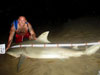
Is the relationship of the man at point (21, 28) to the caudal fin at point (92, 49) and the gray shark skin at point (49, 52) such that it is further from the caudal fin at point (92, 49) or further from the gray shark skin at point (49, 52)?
the caudal fin at point (92, 49)

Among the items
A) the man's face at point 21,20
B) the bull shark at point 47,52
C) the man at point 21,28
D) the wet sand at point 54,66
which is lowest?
the wet sand at point 54,66

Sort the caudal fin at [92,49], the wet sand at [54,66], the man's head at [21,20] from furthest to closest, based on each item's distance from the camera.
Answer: the man's head at [21,20], the caudal fin at [92,49], the wet sand at [54,66]

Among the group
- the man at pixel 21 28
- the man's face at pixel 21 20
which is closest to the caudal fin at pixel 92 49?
the man at pixel 21 28

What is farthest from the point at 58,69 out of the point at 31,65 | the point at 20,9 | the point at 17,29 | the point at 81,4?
the point at 20,9

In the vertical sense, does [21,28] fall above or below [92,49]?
above

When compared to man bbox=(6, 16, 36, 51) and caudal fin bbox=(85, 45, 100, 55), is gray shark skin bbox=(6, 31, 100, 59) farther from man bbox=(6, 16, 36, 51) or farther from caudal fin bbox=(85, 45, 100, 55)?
man bbox=(6, 16, 36, 51)

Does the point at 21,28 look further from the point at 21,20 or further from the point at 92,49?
the point at 92,49

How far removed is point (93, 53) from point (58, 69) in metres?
1.11

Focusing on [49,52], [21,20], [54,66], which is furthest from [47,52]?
[21,20]

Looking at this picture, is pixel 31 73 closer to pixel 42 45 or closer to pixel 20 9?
pixel 42 45

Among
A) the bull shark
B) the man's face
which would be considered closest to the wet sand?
the bull shark

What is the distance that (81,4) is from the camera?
1350 cm

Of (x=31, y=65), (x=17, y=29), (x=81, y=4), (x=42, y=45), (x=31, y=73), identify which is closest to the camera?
(x=31, y=73)

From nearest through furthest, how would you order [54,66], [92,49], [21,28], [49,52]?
A: 1. [54,66]
2. [92,49]
3. [49,52]
4. [21,28]
